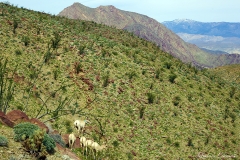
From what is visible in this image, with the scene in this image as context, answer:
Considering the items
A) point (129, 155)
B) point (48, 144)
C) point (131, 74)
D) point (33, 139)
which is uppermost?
point (131, 74)

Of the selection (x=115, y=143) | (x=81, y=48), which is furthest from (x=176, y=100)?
(x=81, y=48)

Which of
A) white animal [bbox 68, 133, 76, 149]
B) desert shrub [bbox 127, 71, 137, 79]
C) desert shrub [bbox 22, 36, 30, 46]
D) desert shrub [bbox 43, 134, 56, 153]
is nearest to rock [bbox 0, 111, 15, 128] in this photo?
desert shrub [bbox 43, 134, 56, 153]

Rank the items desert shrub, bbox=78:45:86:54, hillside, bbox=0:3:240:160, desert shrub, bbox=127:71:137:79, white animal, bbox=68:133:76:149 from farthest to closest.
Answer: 1. desert shrub, bbox=78:45:86:54
2. desert shrub, bbox=127:71:137:79
3. hillside, bbox=0:3:240:160
4. white animal, bbox=68:133:76:149

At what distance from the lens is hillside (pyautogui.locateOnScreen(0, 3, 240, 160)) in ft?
53.9

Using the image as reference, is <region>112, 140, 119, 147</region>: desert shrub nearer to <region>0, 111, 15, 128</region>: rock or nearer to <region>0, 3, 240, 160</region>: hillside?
<region>0, 3, 240, 160</region>: hillside

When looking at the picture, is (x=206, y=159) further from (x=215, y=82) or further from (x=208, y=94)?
(x=215, y=82)

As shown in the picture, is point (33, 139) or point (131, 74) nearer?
point (33, 139)

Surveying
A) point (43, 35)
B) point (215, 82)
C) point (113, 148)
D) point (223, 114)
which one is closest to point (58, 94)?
point (113, 148)

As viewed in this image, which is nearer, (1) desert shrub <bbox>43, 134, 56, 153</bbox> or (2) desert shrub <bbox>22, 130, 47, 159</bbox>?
(2) desert shrub <bbox>22, 130, 47, 159</bbox>

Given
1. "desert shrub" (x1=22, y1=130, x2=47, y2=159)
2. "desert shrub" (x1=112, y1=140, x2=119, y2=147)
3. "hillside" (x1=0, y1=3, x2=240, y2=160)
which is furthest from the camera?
"hillside" (x1=0, y1=3, x2=240, y2=160)

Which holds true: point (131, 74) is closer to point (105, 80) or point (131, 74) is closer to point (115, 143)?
point (105, 80)

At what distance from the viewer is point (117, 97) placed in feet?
66.7

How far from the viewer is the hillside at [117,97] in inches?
647

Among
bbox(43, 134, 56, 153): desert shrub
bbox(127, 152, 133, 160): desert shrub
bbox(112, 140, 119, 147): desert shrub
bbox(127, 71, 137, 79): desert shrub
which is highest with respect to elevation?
bbox(127, 71, 137, 79): desert shrub
